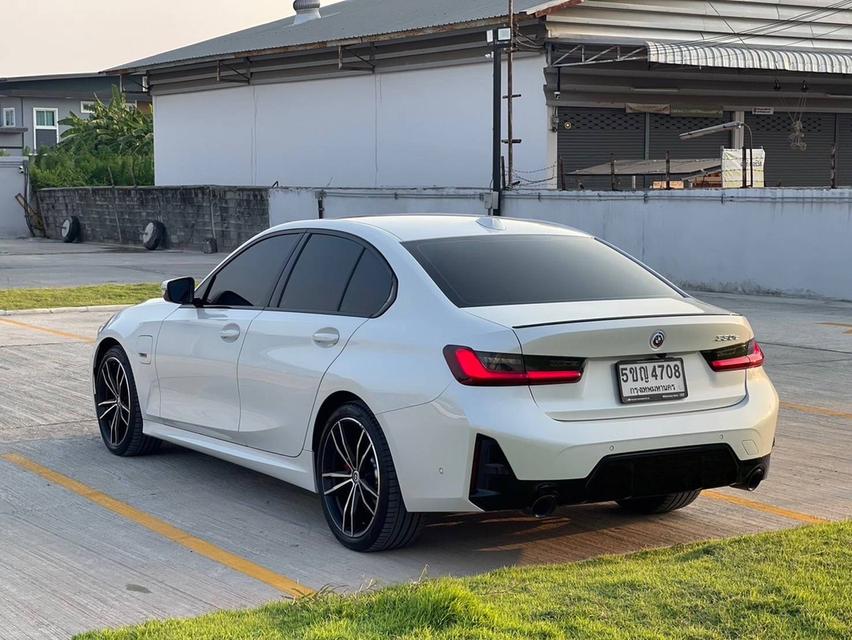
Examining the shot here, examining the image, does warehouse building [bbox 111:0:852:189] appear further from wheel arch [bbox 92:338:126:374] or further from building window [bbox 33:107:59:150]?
building window [bbox 33:107:59:150]

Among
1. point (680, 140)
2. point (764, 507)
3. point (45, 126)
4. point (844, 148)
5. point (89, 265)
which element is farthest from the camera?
point (45, 126)

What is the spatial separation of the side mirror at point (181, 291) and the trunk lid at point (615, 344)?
7.99 ft

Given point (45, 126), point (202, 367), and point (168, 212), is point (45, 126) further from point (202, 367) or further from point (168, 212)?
point (202, 367)

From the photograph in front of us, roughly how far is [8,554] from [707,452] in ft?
10.6

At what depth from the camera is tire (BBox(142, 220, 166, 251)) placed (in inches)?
1399

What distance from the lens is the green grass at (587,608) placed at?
4668 mm

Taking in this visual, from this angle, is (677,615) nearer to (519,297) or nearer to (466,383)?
(466,383)

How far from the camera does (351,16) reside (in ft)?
119

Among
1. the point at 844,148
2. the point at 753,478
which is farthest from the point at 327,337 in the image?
the point at 844,148

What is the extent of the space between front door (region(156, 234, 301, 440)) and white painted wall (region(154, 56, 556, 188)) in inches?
806

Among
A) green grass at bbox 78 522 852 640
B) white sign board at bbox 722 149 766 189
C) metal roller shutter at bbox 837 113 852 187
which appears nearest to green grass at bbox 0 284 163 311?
white sign board at bbox 722 149 766 189

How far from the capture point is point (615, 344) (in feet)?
19.2

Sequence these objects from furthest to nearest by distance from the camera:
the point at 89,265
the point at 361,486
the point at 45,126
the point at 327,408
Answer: the point at 45,126, the point at 89,265, the point at 327,408, the point at 361,486

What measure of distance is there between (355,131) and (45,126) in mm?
51250
